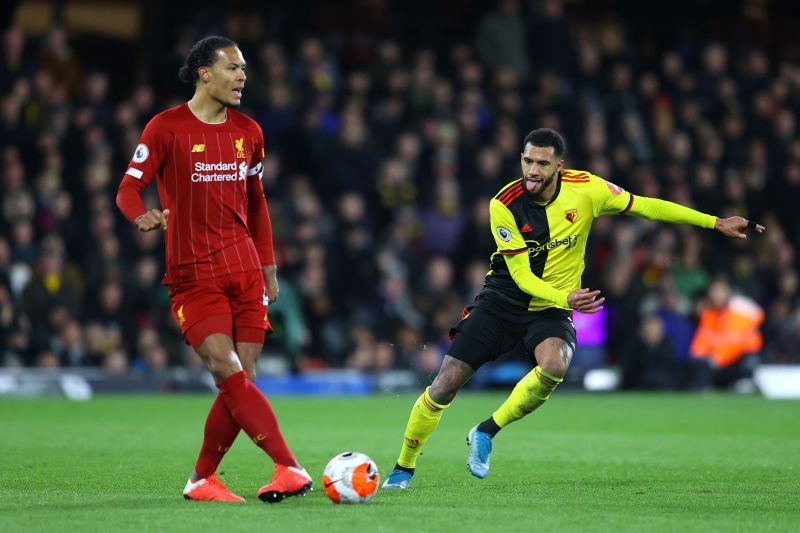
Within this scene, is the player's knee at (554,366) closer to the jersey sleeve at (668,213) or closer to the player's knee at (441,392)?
the player's knee at (441,392)

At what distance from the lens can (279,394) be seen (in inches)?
679

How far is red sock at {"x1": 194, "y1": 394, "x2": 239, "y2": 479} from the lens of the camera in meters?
7.31

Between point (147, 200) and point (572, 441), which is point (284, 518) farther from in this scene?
point (147, 200)

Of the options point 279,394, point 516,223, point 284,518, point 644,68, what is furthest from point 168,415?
point 644,68

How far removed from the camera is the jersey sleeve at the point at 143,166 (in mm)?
6973

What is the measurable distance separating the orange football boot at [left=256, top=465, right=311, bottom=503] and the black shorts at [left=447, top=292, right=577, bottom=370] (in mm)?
1684

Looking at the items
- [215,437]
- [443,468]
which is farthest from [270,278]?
[443,468]

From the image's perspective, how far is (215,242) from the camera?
23.7ft

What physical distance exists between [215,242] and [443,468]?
8.87ft

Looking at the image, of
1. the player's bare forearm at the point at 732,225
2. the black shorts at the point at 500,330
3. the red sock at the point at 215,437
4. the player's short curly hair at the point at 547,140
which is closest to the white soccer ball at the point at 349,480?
the red sock at the point at 215,437

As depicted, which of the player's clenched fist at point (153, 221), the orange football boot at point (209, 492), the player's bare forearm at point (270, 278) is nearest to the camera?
the player's clenched fist at point (153, 221)

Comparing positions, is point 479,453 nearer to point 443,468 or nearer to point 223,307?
point 443,468

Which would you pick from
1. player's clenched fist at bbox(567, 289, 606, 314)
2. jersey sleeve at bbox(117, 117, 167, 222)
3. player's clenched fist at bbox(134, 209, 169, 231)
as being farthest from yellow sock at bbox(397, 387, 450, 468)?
player's clenched fist at bbox(134, 209, 169, 231)

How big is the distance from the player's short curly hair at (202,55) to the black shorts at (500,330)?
2269mm
